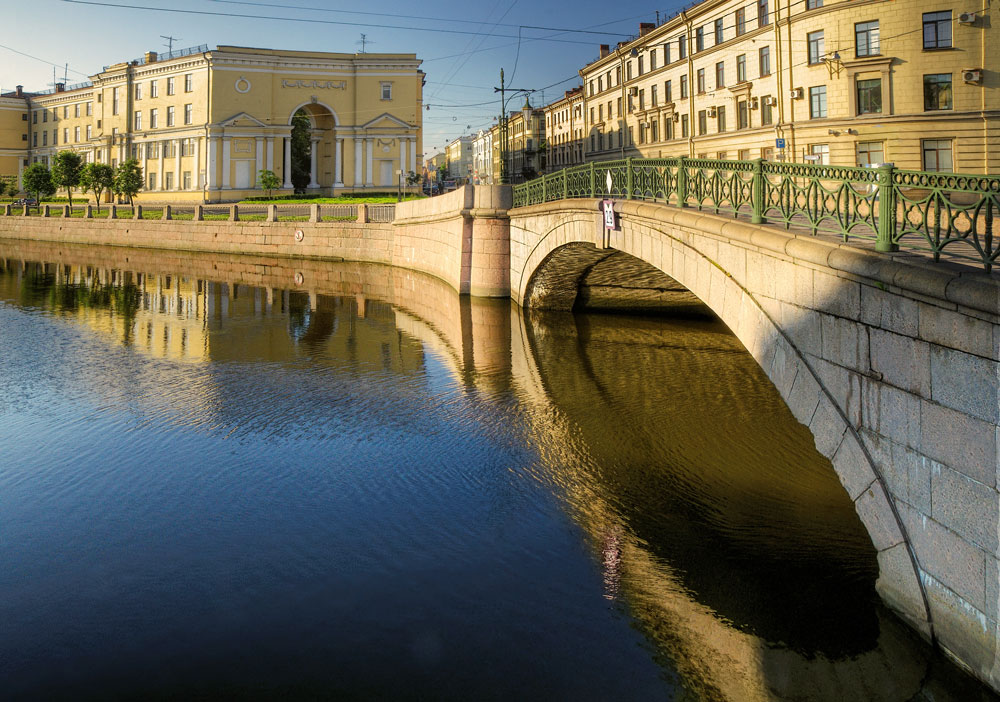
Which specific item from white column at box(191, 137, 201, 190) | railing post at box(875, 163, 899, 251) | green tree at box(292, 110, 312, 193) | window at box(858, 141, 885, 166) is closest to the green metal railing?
railing post at box(875, 163, 899, 251)

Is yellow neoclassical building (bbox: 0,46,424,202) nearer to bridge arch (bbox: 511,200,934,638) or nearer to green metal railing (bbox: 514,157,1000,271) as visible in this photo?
bridge arch (bbox: 511,200,934,638)

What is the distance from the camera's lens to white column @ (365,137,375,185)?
63.8 metres

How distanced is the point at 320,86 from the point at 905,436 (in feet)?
209

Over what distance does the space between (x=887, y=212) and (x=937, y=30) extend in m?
30.2

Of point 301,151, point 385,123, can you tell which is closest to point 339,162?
point 385,123

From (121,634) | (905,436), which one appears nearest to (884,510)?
(905,436)

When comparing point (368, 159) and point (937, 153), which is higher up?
point (368, 159)

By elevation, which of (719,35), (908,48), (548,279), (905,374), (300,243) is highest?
(719,35)

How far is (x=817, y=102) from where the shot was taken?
35.6 meters

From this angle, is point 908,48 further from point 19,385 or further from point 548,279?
point 19,385

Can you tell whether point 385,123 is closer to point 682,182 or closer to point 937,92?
point 937,92

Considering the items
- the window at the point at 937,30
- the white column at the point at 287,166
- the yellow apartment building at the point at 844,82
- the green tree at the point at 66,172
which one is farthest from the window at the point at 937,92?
the green tree at the point at 66,172

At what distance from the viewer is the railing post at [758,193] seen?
31.0 ft

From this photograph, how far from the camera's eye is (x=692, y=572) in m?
7.63
